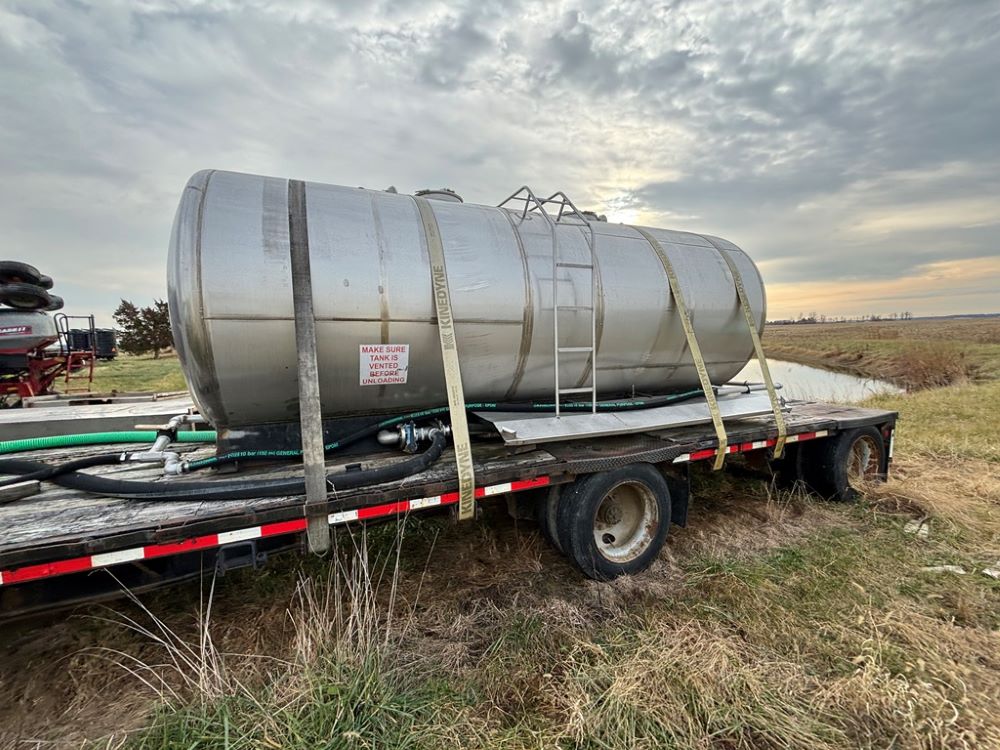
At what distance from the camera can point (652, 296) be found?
4633 millimetres

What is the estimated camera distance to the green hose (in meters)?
3.72

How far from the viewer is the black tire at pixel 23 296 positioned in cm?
827

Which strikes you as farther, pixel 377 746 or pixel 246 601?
pixel 246 601

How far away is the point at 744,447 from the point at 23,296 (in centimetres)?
1183

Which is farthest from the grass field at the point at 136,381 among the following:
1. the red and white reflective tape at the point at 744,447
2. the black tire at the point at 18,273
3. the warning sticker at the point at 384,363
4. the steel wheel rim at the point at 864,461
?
the steel wheel rim at the point at 864,461

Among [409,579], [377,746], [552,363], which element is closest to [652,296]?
[552,363]

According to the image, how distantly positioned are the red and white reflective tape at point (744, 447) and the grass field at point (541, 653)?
2.93 feet

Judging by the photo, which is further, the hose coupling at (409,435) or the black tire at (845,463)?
the black tire at (845,463)

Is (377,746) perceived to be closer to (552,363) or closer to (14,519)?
(14,519)

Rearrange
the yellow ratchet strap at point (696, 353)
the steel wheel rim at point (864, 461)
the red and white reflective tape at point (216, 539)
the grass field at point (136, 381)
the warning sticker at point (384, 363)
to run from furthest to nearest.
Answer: the grass field at point (136, 381), the steel wheel rim at point (864, 461), the yellow ratchet strap at point (696, 353), the warning sticker at point (384, 363), the red and white reflective tape at point (216, 539)

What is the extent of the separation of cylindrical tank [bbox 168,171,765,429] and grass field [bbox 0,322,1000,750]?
4.63 feet

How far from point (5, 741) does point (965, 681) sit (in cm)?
544

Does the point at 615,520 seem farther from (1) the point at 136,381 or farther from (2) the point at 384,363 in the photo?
(1) the point at 136,381

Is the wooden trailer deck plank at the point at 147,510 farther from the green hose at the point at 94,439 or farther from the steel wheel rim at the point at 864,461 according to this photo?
the steel wheel rim at the point at 864,461
